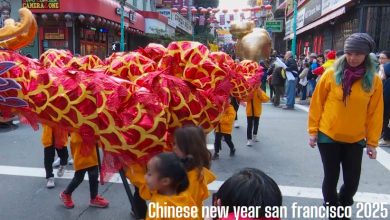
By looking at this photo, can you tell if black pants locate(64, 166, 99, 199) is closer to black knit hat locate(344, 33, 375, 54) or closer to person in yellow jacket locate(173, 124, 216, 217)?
person in yellow jacket locate(173, 124, 216, 217)

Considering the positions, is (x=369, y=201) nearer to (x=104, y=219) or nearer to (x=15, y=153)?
(x=104, y=219)

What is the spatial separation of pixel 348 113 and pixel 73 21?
640 inches

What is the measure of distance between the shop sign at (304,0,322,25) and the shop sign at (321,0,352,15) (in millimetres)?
897

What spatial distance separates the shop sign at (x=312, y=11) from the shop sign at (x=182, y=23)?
14.3 metres

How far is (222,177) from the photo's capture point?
212 inches

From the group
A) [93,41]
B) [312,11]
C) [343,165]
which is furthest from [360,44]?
[93,41]

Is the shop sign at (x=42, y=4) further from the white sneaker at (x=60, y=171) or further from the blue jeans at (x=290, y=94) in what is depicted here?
the white sneaker at (x=60, y=171)

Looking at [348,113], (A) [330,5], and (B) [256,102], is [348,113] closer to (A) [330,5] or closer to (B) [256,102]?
(B) [256,102]

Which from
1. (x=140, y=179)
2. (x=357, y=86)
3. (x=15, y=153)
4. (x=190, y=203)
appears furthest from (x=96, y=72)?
(x=15, y=153)

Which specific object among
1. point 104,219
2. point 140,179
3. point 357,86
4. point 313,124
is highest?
point 357,86

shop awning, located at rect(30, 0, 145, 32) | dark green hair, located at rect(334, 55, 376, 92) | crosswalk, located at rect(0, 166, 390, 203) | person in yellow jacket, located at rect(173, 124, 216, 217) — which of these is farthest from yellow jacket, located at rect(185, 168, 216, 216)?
shop awning, located at rect(30, 0, 145, 32)

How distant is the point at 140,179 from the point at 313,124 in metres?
1.53

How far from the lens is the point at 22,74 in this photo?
8.98 ft

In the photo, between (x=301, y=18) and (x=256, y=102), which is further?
(x=301, y=18)
